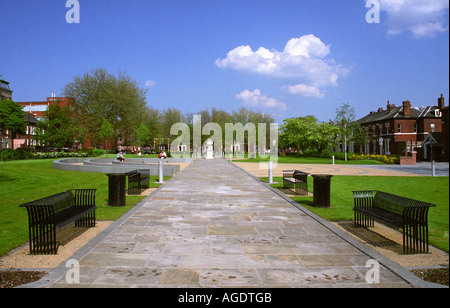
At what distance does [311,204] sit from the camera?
9977 millimetres

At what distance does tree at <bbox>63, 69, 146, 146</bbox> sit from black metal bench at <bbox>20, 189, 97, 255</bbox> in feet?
152

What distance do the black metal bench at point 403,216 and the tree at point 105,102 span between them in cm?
4934

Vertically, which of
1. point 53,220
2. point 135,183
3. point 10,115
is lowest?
point 135,183

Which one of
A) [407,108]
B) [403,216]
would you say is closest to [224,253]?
[403,216]

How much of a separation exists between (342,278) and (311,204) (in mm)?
5935

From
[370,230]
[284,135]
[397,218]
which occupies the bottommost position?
[370,230]

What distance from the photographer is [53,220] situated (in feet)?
17.2

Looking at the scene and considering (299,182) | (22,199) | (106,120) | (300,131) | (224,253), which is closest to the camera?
(224,253)

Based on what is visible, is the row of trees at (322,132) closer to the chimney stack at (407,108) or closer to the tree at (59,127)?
the chimney stack at (407,108)

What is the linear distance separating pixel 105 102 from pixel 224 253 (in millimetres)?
51248

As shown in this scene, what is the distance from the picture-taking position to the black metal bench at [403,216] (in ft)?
17.2

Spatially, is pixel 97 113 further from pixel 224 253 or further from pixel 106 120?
pixel 224 253
